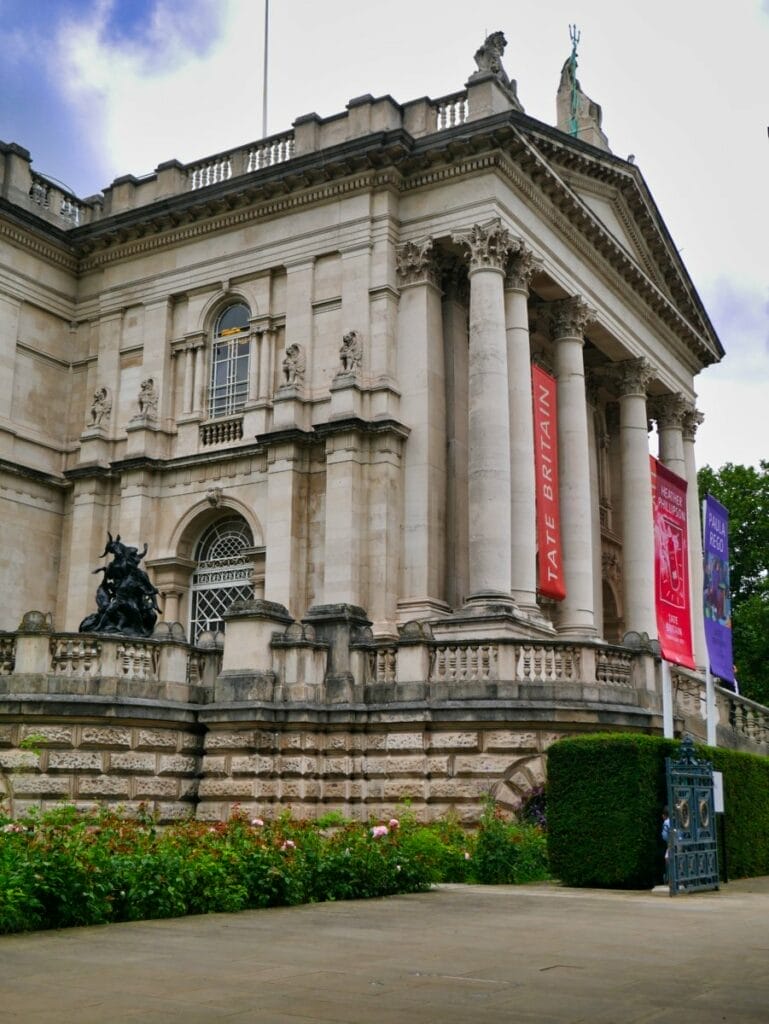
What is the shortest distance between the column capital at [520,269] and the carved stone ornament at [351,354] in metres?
4.08

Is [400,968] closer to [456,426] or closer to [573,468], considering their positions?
[456,426]

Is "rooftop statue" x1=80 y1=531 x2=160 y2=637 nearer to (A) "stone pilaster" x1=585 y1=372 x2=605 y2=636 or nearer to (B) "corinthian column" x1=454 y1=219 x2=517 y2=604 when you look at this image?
(B) "corinthian column" x1=454 y1=219 x2=517 y2=604

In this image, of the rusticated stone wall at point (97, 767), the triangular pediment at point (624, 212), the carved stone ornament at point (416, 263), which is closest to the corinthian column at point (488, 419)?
the carved stone ornament at point (416, 263)

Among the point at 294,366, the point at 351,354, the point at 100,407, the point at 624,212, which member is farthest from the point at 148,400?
the point at 624,212

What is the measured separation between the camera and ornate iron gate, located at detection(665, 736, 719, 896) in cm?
1584

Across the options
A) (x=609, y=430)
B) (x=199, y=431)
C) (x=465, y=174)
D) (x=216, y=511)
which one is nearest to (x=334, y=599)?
(x=216, y=511)

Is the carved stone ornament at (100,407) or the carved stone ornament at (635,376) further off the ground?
the carved stone ornament at (635,376)

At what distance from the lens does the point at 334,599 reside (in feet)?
90.8

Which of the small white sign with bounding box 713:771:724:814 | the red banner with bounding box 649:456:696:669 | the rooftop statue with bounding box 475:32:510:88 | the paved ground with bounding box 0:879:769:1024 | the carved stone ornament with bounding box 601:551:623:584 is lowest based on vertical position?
the paved ground with bounding box 0:879:769:1024

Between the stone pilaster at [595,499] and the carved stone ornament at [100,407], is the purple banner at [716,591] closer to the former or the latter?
the stone pilaster at [595,499]

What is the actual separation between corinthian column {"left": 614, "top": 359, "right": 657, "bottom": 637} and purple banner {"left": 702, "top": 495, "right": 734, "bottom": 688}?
9852mm

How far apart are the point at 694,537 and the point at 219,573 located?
53.6ft

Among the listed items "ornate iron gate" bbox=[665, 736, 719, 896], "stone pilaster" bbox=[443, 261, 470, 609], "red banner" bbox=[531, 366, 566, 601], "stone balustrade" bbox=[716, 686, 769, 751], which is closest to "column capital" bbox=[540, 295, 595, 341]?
"red banner" bbox=[531, 366, 566, 601]

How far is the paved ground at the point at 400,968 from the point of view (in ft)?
22.9
